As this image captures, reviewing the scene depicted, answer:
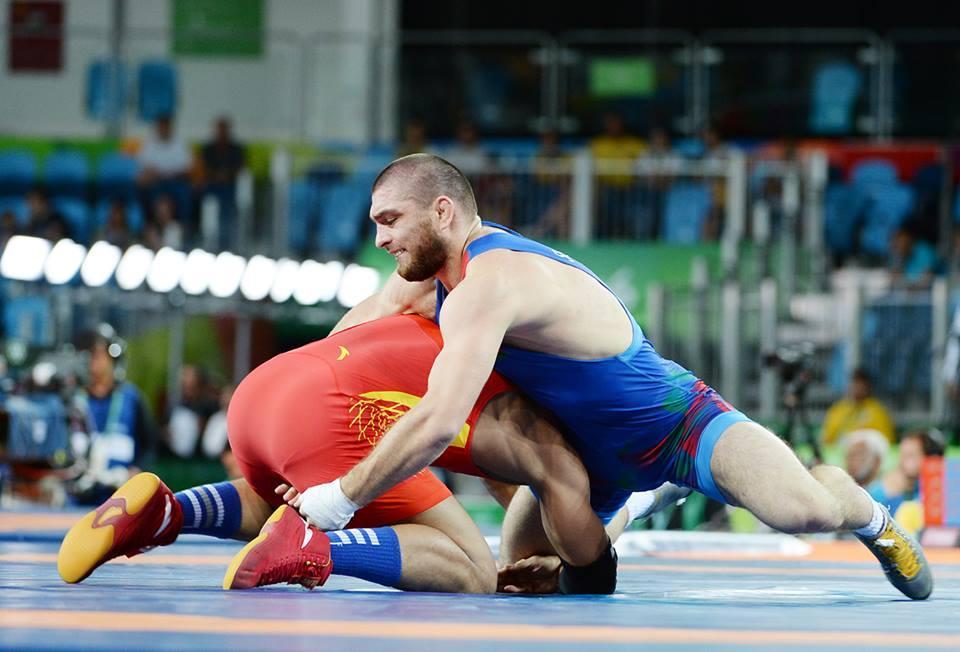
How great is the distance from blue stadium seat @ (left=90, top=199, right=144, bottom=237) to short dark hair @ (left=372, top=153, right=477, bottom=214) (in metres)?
9.30

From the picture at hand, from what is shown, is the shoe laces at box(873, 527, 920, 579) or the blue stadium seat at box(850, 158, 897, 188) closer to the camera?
the shoe laces at box(873, 527, 920, 579)

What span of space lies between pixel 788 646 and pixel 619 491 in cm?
144

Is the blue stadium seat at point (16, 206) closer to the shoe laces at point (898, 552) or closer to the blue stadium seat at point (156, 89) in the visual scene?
the blue stadium seat at point (156, 89)

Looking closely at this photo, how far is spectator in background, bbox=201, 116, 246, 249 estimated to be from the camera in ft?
40.9

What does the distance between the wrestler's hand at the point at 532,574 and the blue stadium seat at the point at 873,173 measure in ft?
30.7

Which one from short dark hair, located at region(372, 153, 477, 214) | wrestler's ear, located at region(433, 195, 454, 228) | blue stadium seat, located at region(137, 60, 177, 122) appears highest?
blue stadium seat, located at region(137, 60, 177, 122)

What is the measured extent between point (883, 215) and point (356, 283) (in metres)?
4.04

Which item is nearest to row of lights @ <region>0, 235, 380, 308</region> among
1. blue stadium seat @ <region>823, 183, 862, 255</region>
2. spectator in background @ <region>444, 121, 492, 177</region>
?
spectator in background @ <region>444, 121, 492, 177</region>

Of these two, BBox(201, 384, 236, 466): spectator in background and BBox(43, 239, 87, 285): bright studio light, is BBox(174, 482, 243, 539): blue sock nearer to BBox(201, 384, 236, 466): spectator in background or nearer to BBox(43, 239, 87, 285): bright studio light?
BBox(201, 384, 236, 466): spectator in background

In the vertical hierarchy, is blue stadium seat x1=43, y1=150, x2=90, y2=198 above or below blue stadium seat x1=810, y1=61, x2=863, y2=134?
below

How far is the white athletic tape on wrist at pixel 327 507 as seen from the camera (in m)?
3.21

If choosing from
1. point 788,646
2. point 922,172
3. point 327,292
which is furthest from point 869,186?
point 788,646

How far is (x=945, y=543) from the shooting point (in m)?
6.62

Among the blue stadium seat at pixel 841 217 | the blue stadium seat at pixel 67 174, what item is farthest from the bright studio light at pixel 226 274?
the blue stadium seat at pixel 841 217
